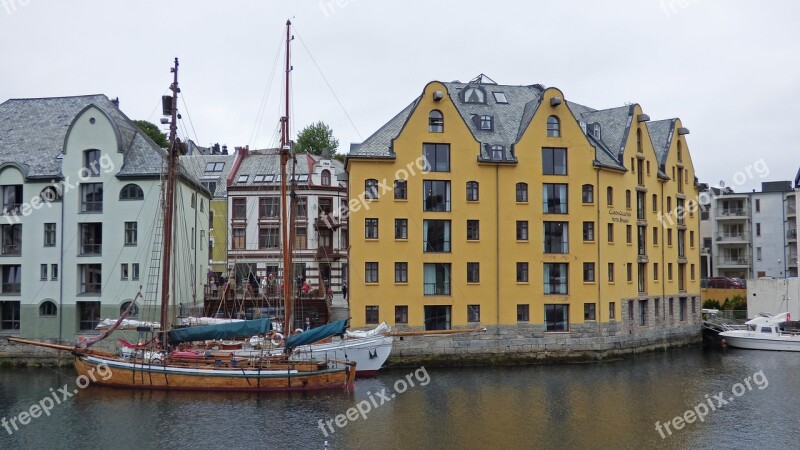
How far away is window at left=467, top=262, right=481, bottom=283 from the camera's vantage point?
5003 centimetres

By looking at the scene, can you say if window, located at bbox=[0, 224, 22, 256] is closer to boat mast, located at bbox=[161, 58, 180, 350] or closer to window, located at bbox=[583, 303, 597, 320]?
boat mast, located at bbox=[161, 58, 180, 350]

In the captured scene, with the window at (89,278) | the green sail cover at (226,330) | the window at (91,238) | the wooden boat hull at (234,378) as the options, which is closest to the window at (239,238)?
the window at (91,238)

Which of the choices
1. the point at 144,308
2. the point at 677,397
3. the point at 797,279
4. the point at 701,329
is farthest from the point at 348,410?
the point at 797,279

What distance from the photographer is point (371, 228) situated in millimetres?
48844

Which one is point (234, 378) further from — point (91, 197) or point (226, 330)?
point (91, 197)

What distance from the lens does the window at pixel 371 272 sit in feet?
159

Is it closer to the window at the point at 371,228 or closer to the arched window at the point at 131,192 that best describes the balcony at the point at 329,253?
the window at the point at 371,228

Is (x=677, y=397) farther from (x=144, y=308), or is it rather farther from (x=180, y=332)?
(x=144, y=308)

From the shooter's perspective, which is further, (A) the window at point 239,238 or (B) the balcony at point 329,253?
(A) the window at point 239,238

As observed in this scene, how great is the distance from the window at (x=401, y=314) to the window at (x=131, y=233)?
2076cm

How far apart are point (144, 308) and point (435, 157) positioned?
81.7ft

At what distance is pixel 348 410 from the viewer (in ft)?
114

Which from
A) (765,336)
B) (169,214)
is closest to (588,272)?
(765,336)

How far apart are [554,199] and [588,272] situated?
6384mm
